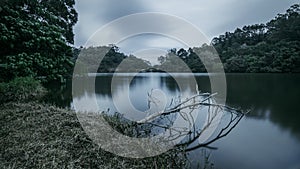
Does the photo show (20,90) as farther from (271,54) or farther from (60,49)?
(271,54)

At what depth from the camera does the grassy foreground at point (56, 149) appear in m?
1.99

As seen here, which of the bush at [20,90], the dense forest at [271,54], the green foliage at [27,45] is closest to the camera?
the bush at [20,90]

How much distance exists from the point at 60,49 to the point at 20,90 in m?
2.12

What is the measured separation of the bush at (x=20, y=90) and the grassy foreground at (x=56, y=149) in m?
2.27

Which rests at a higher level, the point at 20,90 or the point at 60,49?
the point at 60,49

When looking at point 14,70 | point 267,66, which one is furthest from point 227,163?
point 267,66

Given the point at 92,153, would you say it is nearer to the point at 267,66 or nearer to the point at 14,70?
the point at 14,70

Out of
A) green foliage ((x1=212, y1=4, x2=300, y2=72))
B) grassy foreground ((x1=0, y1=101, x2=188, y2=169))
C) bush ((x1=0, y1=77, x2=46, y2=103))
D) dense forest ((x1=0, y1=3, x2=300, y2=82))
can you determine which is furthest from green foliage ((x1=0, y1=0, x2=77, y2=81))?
green foliage ((x1=212, y1=4, x2=300, y2=72))

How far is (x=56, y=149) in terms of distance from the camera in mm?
2133

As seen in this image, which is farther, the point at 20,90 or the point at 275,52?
the point at 275,52

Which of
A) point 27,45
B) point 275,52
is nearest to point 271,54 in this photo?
point 275,52

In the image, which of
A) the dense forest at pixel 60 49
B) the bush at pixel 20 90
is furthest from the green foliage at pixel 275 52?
the bush at pixel 20 90

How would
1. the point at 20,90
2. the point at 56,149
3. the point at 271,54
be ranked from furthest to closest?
1. the point at 271,54
2. the point at 20,90
3. the point at 56,149

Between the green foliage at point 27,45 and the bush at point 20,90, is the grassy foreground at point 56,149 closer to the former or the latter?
the bush at point 20,90
